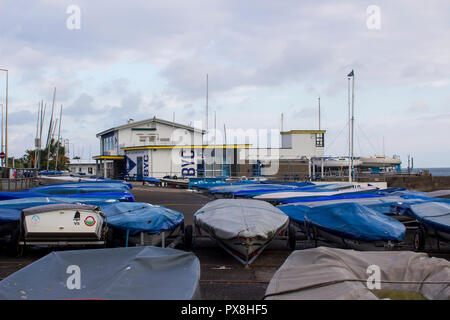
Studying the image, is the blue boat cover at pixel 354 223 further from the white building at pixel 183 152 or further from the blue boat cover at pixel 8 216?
the white building at pixel 183 152

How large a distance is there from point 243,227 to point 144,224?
8.54 ft

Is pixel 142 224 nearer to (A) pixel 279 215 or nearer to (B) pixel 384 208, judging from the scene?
(A) pixel 279 215

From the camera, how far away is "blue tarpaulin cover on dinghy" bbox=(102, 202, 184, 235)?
1036cm

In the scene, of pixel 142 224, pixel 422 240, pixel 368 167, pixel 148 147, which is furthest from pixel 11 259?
pixel 368 167

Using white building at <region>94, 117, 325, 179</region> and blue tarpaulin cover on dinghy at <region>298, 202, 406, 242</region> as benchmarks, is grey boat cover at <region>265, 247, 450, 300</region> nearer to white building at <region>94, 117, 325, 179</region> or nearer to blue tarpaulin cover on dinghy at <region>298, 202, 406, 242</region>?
blue tarpaulin cover on dinghy at <region>298, 202, 406, 242</region>

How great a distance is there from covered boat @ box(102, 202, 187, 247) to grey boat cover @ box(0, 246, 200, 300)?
3.88 metres

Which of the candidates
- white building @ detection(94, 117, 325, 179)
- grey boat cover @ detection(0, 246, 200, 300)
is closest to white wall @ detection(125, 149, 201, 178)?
white building @ detection(94, 117, 325, 179)

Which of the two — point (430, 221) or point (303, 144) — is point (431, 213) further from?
point (303, 144)

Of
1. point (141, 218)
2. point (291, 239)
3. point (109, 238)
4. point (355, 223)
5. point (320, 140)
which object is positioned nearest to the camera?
point (355, 223)

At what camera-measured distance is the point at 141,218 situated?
10.8 m

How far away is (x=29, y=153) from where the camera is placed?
248 feet

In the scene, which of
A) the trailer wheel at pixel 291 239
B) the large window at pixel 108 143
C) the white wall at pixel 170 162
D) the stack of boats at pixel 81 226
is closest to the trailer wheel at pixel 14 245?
the stack of boats at pixel 81 226

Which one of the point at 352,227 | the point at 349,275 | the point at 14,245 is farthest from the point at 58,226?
the point at 349,275
